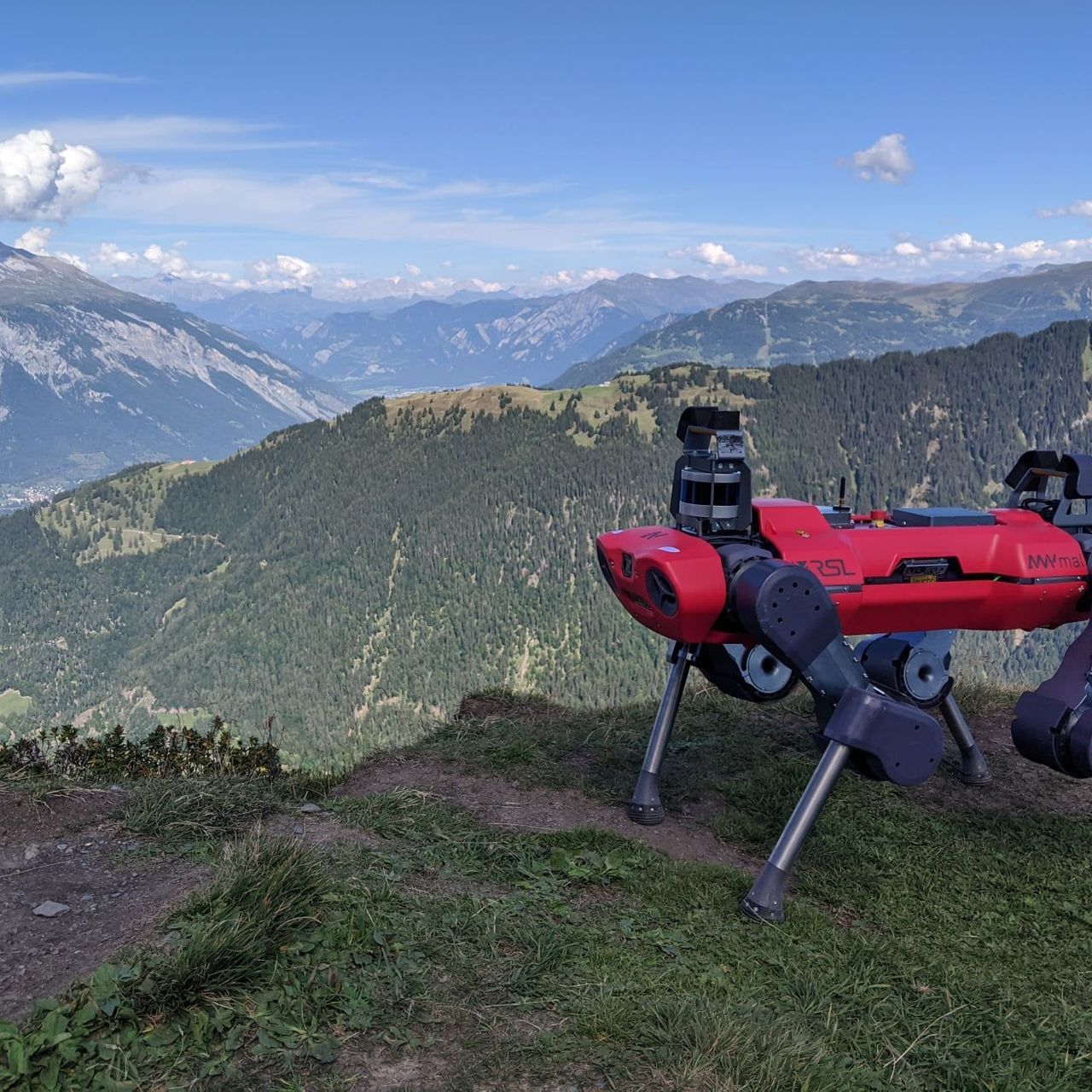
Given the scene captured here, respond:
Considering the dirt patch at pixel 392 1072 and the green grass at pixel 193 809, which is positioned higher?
the dirt patch at pixel 392 1072

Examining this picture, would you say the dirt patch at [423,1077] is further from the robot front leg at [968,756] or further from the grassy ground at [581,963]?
the robot front leg at [968,756]

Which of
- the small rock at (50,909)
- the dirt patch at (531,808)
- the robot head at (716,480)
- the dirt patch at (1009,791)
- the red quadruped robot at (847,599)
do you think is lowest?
the dirt patch at (1009,791)

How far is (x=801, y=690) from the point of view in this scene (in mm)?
11195

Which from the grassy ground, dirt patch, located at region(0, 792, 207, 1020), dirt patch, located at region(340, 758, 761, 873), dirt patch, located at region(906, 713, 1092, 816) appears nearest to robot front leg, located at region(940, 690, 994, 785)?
dirt patch, located at region(906, 713, 1092, 816)

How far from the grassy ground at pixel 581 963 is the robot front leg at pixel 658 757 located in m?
0.27

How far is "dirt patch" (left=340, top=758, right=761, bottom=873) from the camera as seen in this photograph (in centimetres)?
739

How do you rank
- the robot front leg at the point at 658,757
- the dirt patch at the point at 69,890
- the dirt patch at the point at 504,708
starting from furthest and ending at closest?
the dirt patch at the point at 504,708, the robot front leg at the point at 658,757, the dirt patch at the point at 69,890

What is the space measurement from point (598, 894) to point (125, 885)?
313 centimetres

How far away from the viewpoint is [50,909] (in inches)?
208

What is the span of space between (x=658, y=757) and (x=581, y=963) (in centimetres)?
304

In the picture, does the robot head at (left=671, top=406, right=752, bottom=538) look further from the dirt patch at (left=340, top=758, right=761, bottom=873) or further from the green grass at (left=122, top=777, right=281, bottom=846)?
the green grass at (left=122, top=777, right=281, bottom=846)

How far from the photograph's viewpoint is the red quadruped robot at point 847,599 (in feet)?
20.8

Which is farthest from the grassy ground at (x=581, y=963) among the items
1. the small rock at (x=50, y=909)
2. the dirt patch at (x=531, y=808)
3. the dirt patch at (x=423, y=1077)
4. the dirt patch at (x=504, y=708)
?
the dirt patch at (x=504, y=708)

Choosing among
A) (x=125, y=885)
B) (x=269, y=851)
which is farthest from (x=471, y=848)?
(x=125, y=885)
